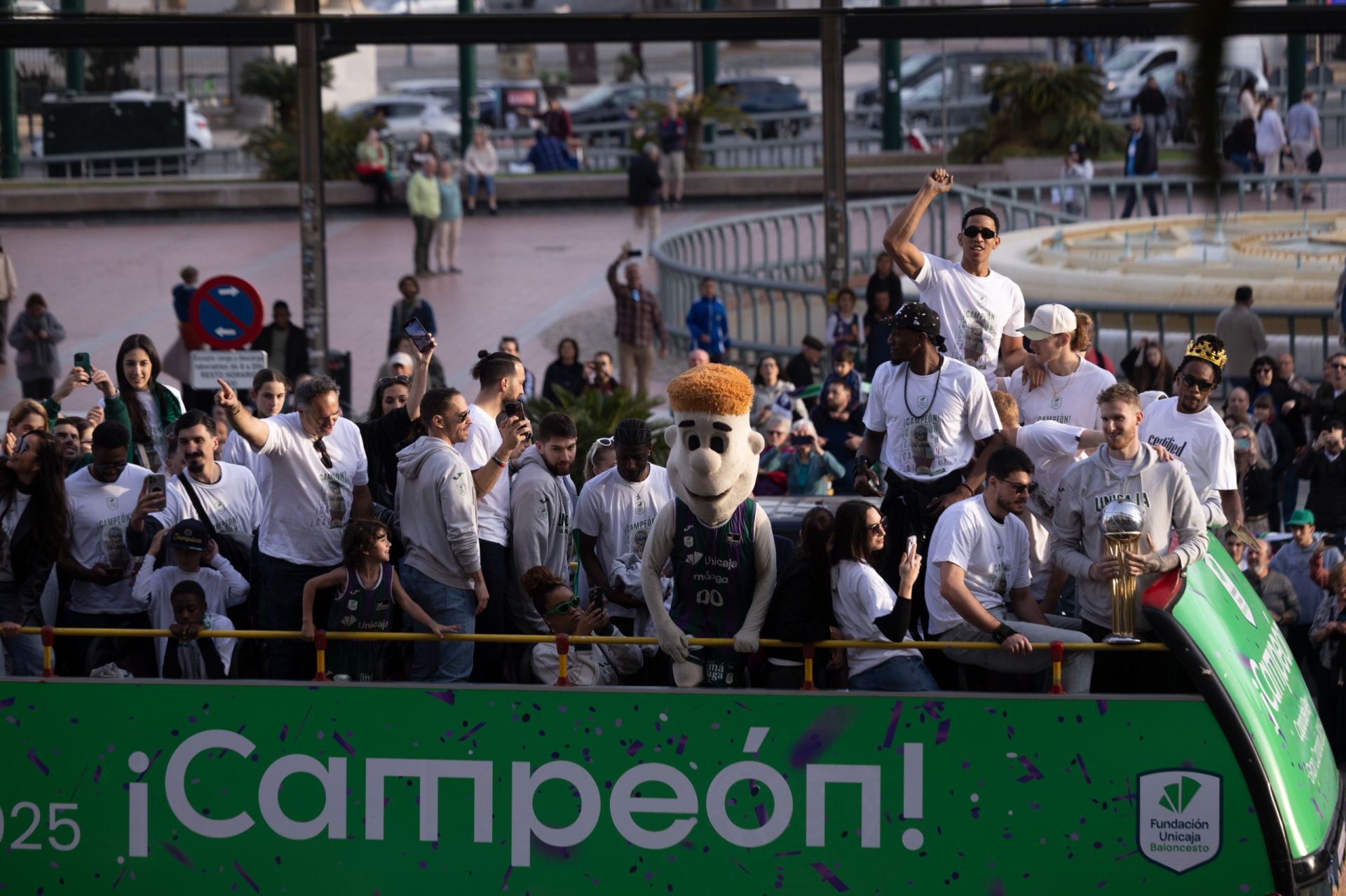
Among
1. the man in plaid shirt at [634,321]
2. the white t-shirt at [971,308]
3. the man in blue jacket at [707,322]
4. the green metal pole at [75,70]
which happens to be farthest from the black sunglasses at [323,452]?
the green metal pole at [75,70]

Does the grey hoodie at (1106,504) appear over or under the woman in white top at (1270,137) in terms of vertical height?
under

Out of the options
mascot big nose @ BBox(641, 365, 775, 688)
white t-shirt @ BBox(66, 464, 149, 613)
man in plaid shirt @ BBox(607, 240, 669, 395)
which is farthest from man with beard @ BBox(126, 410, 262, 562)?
man in plaid shirt @ BBox(607, 240, 669, 395)

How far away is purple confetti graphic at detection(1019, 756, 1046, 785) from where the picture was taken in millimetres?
6715

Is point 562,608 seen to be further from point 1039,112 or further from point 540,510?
point 1039,112

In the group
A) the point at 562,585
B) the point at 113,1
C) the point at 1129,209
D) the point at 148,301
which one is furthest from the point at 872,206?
the point at 562,585

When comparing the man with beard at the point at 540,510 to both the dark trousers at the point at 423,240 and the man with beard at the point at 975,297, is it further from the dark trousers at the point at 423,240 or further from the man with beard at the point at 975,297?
the dark trousers at the point at 423,240

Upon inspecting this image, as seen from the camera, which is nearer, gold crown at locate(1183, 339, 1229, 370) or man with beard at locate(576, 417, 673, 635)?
man with beard at locate(576, 417, 673, 635)

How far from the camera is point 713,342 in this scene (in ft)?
58.5

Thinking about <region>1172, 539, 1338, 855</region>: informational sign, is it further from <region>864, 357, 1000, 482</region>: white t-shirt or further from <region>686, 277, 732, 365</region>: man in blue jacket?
<region>686, 277, 732, 365</region>: man in blue jacket

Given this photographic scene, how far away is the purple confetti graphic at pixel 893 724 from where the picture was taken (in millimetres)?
6770

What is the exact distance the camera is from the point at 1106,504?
7129 millimetres

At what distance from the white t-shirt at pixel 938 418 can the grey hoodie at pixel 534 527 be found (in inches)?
62.3

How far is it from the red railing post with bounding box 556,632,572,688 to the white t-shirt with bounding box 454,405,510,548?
A: 0.93 meters

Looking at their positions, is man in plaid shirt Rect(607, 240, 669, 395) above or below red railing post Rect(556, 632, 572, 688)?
above
